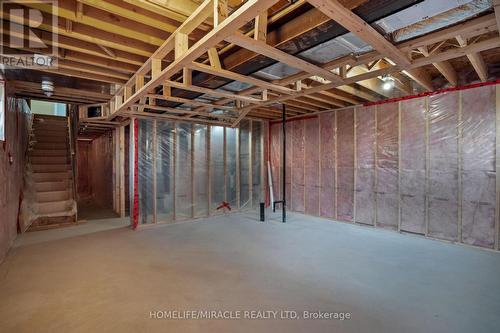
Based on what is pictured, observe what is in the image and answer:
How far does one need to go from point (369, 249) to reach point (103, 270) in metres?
3.66

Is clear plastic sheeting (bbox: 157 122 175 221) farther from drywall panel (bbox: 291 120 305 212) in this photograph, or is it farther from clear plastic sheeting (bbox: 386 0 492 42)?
clear plastic sheeting (bbox: 386 0 492 42)

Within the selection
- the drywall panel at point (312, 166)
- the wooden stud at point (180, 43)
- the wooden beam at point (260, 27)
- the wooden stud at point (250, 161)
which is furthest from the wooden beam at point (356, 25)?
the wooden stud at point (250, 161)

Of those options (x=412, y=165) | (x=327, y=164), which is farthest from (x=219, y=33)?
(x=327, y=164)

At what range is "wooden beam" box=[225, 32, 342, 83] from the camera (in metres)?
1.78

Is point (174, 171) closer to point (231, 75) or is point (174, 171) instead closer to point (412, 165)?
point (231, 75)

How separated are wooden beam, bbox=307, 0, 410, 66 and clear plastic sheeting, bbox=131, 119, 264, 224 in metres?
4.24

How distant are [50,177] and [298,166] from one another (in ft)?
19.3

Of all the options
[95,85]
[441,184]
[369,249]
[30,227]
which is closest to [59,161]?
[30,227]

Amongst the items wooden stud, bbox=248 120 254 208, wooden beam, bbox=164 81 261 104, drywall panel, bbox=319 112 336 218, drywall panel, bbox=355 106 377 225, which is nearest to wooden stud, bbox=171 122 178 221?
wooden stud, bbox=248 120 254 208

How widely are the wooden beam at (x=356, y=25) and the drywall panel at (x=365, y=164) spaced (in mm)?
2940

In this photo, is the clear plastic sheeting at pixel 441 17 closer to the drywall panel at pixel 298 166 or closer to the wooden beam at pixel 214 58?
the wooden beam at pixel 214 58

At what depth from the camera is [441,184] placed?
4.02 m

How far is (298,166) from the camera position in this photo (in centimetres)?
618

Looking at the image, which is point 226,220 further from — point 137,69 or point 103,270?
point 137,69
